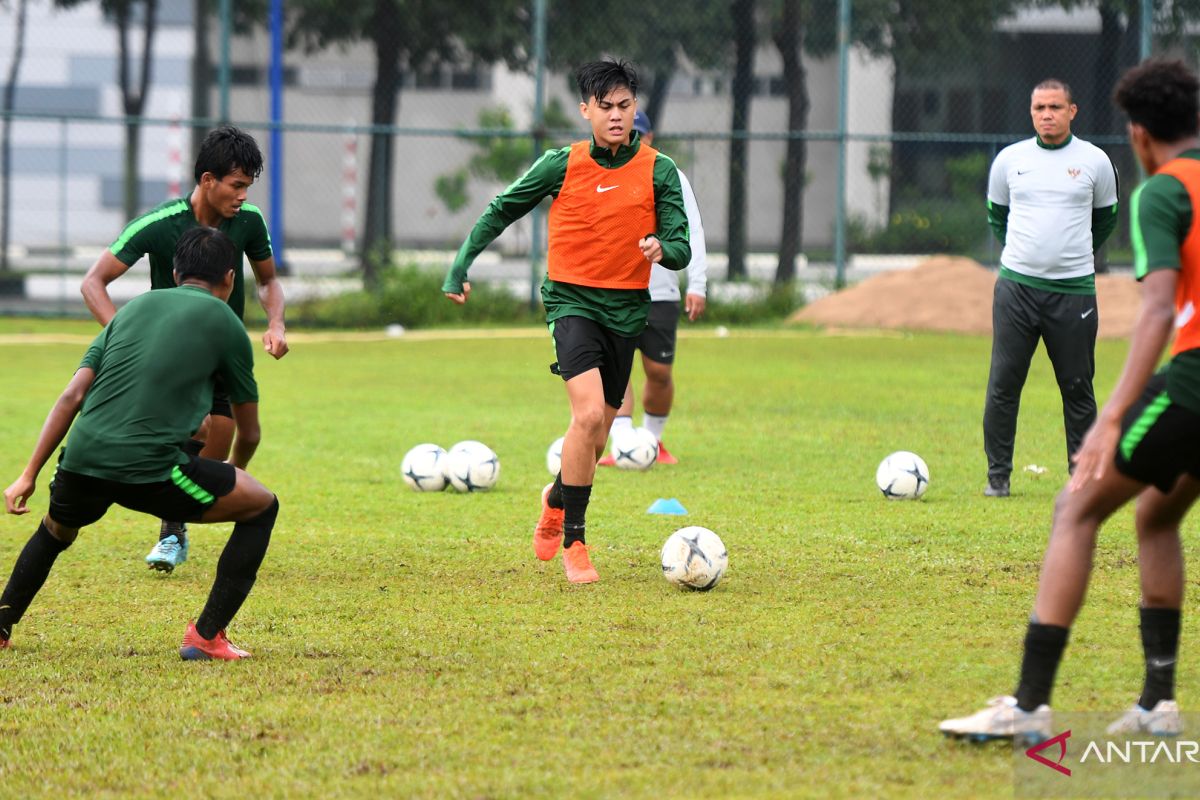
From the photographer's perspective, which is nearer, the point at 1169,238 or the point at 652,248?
the point at 1169,238

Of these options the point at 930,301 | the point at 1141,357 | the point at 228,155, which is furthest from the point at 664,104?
the point at 1141,357

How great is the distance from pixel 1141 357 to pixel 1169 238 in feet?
1.09

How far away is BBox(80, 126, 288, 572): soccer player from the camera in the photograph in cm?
646

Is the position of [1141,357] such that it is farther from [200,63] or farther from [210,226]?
[200,63]

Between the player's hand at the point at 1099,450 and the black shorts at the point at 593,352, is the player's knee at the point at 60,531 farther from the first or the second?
the player's hand at the point at 1099,450

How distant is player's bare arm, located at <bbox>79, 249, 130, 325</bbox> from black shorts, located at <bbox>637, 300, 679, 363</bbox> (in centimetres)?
433

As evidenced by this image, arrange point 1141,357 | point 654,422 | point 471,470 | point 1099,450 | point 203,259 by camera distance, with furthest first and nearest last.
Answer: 1. point 654,422
2. point 471,470
3. point 203,259
4. point 1099,450
5. point 1141,357

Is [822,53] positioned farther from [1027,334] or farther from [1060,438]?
[1027,334]

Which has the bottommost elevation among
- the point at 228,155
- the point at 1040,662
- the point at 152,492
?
the point at 1040,662

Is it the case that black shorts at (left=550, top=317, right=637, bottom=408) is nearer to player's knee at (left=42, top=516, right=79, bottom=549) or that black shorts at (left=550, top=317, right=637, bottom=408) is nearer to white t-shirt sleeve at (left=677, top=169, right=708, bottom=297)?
white t-shirt sleeve at (left=677, top=169, right=708, bottom=297)

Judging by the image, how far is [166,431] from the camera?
17.0ft

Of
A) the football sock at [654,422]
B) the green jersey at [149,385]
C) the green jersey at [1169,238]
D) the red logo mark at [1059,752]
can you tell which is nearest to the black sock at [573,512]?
the green jersey at [149,385]

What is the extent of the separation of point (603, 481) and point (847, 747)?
5411 millimetres

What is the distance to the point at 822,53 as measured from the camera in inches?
1052
